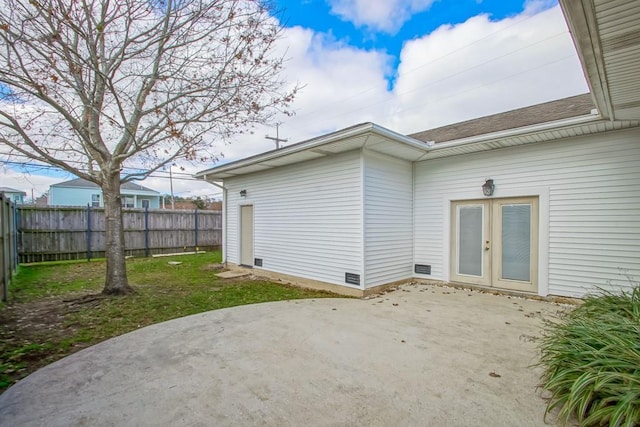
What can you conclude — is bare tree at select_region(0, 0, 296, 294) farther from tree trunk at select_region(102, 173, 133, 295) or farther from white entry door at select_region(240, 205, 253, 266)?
white entry door at select_region(240, 205, 253, 266)

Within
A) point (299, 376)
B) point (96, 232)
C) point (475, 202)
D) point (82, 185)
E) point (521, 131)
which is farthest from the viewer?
point (82, 185)

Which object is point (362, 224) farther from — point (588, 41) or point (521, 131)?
point (588, 41)

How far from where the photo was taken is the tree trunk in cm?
570

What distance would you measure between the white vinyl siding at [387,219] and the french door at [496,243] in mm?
1006

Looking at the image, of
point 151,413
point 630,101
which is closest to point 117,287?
point 151,413

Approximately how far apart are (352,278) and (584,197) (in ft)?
14.0

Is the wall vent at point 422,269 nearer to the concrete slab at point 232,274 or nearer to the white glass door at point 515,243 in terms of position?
the white glass door at point 515,243

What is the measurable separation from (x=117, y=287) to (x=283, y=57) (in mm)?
5383

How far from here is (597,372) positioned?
2.02 metres

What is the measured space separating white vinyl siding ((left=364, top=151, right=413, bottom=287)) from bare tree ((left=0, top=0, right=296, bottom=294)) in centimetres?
240

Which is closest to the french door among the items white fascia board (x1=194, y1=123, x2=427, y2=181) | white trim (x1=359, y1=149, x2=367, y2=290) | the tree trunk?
white fascia board (x1=194, y1=123, x2=427, y2=181)

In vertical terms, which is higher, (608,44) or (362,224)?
(608,44)

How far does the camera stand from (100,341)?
367 cm

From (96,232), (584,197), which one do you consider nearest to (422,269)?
(584,197)
